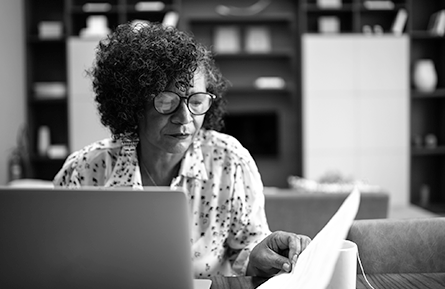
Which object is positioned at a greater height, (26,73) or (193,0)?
(193,0)

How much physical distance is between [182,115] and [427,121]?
499 cm

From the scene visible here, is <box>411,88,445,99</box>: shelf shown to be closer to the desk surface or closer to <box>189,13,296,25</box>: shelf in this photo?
<box>189,13,296,25</box>: shelf

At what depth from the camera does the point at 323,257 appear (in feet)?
2.26

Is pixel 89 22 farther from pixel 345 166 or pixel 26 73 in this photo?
pixel 345 166

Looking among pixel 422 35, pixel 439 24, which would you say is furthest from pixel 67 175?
pixel 439 24

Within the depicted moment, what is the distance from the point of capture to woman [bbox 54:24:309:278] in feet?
3.93

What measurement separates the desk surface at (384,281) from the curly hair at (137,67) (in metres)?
0.46

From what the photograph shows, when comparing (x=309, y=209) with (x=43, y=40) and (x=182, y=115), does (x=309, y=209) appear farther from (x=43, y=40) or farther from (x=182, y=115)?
(x=43, y=40)

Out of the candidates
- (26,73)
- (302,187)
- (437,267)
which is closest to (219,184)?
(437,267)

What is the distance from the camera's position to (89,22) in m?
5.23

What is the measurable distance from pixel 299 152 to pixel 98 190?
4929 millimetres

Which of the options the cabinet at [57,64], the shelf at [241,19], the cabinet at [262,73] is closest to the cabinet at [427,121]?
the cabinet at [262,73]

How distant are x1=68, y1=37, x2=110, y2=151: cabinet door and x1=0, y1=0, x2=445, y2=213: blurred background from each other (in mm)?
10

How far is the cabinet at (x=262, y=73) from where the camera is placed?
532 centimetres
